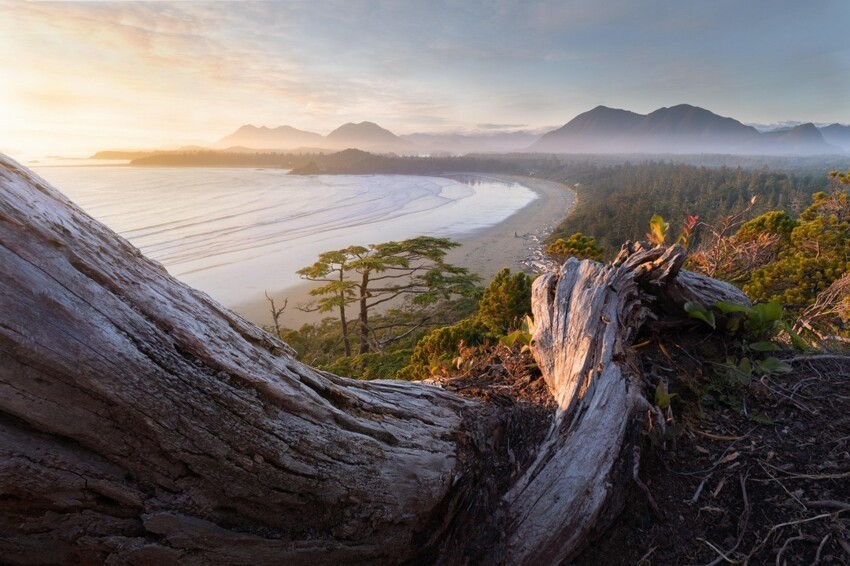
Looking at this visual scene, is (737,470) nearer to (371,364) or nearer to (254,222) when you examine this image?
(371,364)

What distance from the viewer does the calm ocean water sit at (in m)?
21.9

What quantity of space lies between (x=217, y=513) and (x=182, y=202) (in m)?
43.3

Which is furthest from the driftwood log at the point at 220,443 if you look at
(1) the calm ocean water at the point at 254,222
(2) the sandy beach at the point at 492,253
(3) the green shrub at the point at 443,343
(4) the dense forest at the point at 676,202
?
(4) the dense forest at the point at 676,202

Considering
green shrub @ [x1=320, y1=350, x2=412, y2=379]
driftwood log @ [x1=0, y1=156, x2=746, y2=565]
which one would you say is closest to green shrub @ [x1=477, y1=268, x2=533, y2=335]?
green shrub @ [x1=320, y1=350, x2=412, y2=379]

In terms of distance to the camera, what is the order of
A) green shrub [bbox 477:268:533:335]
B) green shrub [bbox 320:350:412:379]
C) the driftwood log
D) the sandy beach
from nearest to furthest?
the driftwood log, green shrub [bbox 477:268:533:335], green shrub [bbox 320:350:412:379], the sandy beach

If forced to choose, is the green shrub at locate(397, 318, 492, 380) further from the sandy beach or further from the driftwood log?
the driftwood log

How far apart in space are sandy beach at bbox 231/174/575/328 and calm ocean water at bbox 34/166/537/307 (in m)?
0.96

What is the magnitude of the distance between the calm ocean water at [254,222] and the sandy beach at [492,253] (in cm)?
96

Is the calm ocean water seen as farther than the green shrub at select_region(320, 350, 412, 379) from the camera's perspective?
Yes

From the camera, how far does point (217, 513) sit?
5.83 ft

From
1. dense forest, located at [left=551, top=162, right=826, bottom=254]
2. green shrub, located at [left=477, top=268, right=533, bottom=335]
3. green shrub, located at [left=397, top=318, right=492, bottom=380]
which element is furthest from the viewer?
dense forest, located at [left=551, top=162, right=826, bottom=254]

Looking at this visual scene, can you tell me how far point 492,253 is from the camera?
28.7m

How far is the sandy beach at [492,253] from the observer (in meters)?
18.8

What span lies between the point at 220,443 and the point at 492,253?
90.5ft
